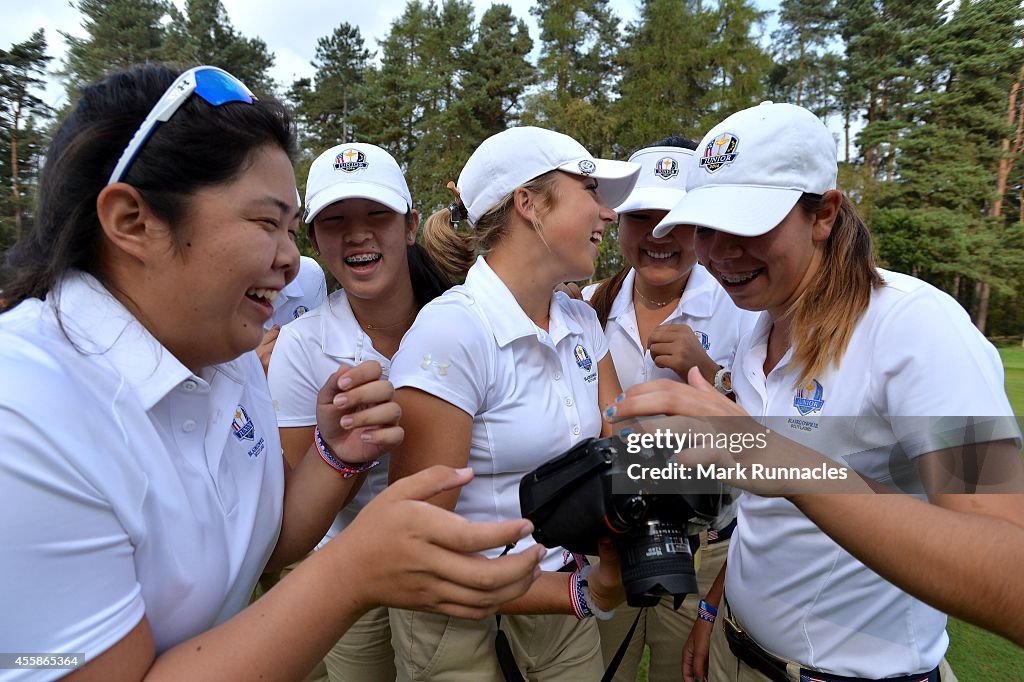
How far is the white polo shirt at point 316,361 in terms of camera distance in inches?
98.0

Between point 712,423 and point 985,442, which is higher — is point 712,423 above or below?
above

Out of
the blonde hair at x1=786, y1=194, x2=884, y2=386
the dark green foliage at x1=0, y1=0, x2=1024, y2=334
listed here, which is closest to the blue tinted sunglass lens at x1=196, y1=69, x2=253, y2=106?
the blonde hair at x1=786, y1=194, x2=884, y2=386

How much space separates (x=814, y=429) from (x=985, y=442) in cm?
39

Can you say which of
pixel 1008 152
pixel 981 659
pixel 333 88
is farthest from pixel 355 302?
pixel 333 88

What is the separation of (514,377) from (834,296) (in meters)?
0.97

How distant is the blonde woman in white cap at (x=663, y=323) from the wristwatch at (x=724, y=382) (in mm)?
223

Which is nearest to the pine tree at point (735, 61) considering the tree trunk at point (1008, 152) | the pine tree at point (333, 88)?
the tree trunk at point (1008, 152)

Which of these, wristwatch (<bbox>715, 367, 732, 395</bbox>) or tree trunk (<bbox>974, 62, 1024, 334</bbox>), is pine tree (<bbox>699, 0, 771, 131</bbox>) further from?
wristwatch (<bbox>715, 367, 732, 395</bbox>)

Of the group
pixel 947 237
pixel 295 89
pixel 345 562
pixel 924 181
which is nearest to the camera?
pixel 345 562

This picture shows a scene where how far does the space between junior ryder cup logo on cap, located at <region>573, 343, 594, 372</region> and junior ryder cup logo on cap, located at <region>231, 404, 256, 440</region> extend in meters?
1.17

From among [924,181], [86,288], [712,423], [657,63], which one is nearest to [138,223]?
[86,288]

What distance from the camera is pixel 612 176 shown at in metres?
2.35

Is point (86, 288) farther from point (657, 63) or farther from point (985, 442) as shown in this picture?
point (657, 63)

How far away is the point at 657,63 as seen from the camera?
28.2 meters
